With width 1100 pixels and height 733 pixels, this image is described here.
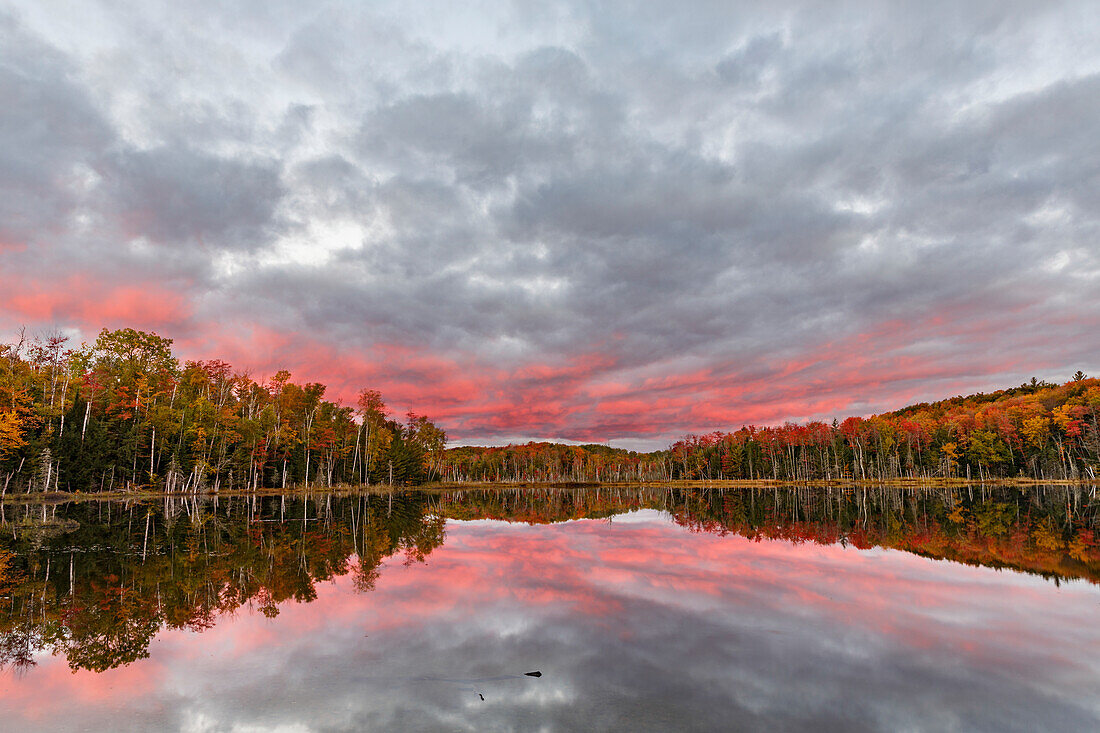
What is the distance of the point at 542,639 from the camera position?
35.8 ft

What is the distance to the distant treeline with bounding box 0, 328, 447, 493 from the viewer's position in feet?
174

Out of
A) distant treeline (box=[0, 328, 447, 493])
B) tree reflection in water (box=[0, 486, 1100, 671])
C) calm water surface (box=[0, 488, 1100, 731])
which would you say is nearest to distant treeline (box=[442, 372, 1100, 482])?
distant treeline (box=[0, 328, 447, 493])

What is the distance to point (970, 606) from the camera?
1352cm

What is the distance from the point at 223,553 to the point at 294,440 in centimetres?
6513

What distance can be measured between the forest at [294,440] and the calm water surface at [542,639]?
43948mm

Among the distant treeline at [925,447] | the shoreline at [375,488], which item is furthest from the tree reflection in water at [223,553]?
the distant treeline at [925,447]

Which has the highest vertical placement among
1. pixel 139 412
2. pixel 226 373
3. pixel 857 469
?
pixel 226 373

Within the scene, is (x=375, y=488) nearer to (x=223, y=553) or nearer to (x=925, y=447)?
(x=223, y=553)

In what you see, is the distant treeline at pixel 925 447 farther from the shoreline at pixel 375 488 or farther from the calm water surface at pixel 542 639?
the calm water surface at pixel 542 639

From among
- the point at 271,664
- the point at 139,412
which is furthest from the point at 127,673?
the point at 139,412

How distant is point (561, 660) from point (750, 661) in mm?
3413

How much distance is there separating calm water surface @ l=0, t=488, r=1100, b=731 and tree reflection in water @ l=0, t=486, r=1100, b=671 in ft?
0.44

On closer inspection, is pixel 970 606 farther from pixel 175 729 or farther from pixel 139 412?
pixel 139 412

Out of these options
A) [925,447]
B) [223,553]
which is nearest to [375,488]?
[223,553]
